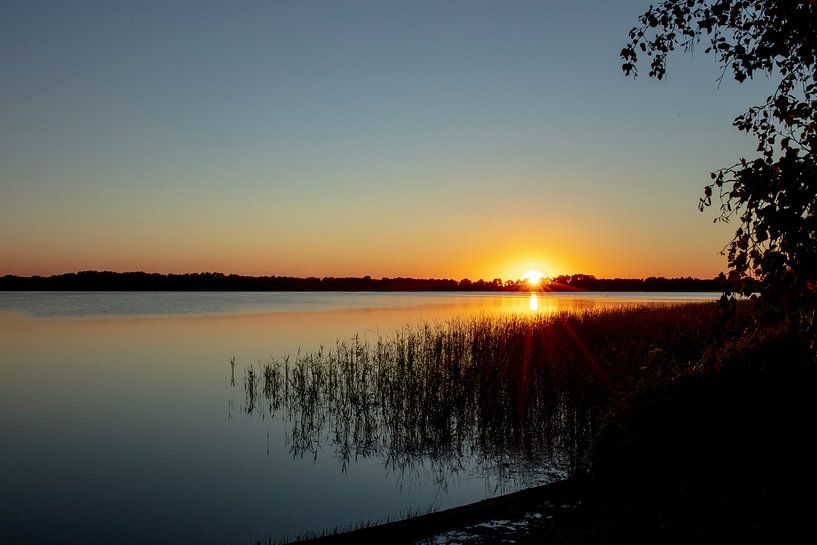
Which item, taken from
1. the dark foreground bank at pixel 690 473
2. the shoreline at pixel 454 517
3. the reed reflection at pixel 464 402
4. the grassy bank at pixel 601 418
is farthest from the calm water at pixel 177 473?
the dark foreground bank at pixel 690 473

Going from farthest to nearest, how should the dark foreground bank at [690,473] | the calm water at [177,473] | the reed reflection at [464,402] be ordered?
the reed reflection at [464,402] < the calm water at [177,473] < the dark foreground bank at [690,473]

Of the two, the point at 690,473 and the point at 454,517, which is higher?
the point at 690,473

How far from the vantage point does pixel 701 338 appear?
69.8 ft

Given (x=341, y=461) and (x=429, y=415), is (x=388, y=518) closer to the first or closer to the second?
(x=341, y=461)

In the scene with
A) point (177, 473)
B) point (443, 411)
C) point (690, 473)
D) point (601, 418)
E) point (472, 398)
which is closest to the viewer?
point (690, 473)

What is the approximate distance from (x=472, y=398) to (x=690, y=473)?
7.54 meters

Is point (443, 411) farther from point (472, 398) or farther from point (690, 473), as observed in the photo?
point (690, 473)

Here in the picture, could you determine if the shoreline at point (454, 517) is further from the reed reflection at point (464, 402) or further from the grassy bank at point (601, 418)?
the reed reflection at point (464, 402)

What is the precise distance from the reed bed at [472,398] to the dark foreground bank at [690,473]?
478mm

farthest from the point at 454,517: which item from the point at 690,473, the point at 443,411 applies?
the point at 443,411

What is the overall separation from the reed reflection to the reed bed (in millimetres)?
34

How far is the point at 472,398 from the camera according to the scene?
14.9 meters

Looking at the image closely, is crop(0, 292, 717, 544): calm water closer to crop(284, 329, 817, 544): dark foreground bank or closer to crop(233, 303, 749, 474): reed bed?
crop(233, 303, 749, 474): reed bed

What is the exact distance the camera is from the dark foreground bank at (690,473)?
20.4ft
